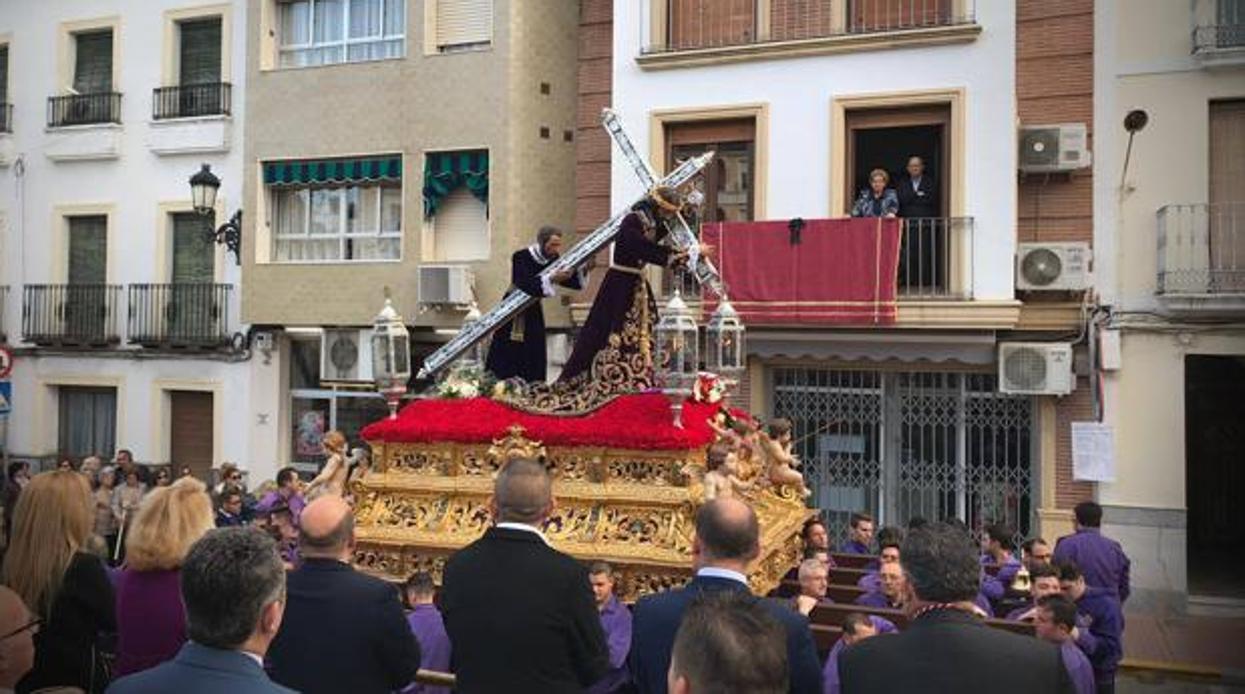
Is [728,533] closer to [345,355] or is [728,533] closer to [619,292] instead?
[619,292]

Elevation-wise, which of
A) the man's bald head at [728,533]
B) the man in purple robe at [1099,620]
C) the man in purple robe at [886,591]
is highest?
the man's bald head at [728,533]

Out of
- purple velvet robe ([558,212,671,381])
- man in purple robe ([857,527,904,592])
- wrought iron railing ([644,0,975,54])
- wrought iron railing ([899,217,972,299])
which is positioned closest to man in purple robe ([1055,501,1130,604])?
man in purple robe ([857,527,904,592])

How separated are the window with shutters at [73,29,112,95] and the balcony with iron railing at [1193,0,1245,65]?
648 inches

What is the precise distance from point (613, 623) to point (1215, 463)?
13.3 meters

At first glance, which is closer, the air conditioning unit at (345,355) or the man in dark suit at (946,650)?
the man in dark suit at (946,650)

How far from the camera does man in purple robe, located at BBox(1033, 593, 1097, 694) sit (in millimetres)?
5859

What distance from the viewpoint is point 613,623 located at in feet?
21.6

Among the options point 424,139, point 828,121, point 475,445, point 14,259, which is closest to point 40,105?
point 14,259

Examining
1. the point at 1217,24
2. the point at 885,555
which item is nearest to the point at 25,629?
the point at 885,555

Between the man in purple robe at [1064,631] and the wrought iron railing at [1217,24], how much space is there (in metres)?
9.58

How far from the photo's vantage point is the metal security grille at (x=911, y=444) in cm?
1437

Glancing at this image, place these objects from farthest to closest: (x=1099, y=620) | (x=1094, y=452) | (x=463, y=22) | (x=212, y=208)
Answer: (x=212, y=208) < (x=463, y=22) < (x=1094, y=452) < (x=1099, y=620)

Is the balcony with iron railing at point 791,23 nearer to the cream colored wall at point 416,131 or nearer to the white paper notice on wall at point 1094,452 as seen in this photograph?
the cream colored wall at point 416,131

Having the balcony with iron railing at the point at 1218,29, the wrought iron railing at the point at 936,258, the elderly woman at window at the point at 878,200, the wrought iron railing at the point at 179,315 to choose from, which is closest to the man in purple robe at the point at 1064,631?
the wrought iron railing at the point at 936,258
